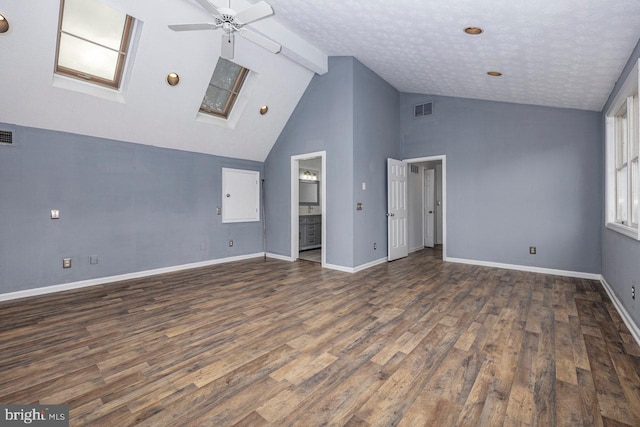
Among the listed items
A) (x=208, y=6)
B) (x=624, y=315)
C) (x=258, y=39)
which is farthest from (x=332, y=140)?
(x=624, y=315)

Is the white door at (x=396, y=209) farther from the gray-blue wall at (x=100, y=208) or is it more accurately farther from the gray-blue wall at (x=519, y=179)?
the gray-blue wall at (x=100, y=208)

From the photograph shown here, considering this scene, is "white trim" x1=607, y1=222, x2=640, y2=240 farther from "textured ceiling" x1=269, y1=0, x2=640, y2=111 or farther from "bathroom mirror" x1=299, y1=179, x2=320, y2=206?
"bathroom mirror" x1=299, y1=179, x2=320, y2=206

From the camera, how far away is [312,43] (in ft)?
15.5

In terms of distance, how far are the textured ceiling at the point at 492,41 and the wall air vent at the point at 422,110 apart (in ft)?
2.92

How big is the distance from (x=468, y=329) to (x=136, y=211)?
15.6ft

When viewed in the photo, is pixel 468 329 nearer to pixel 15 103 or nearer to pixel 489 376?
pixel 489 376

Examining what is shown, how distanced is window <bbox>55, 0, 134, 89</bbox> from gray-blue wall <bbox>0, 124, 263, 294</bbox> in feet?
3.05

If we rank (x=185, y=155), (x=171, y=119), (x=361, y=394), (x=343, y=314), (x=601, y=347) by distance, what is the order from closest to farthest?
(x=361, y=394)
(x=601, y=347)
(x=343, y=314)
(x=171, y=119)
(x=185, y=155)

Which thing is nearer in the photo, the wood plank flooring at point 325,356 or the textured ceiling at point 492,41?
the wood plank flooring at point 325,356

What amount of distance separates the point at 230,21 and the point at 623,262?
14.8ft

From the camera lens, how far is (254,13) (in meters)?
2.68

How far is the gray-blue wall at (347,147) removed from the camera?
501cm

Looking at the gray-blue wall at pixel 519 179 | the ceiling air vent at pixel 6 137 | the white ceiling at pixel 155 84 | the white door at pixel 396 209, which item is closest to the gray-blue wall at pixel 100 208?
the ceiling air vent at pixel 6 137

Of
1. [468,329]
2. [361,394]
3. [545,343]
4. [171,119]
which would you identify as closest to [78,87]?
[171,119]
